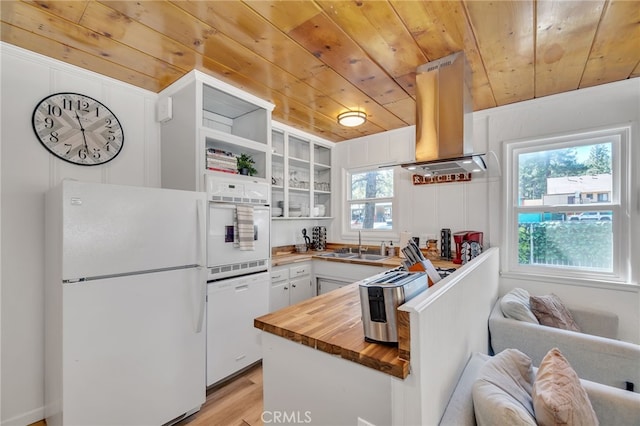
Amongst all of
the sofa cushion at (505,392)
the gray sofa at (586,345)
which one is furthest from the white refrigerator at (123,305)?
the gray sofa at (586,345)

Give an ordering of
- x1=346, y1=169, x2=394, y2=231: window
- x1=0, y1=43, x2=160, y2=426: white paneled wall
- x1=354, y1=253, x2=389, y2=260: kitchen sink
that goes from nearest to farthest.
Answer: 1. x1=0, y1=43, x2=160, y2=426: white paneled wall
2. x1=354, y1=253, x2=389, y2=260: kitchen sink
3. x1=346, y1=169, x2=394, y2=231: window

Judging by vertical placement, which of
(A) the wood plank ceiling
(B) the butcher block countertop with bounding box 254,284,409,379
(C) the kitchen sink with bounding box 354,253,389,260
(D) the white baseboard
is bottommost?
(D) the white baseboard

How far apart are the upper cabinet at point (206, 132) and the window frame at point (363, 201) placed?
5.11 ft

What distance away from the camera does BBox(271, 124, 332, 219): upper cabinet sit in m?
3.36

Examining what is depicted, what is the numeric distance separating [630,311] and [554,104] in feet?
5.96

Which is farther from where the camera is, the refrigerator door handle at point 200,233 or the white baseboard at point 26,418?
the refrigerator door handle at point 200,233

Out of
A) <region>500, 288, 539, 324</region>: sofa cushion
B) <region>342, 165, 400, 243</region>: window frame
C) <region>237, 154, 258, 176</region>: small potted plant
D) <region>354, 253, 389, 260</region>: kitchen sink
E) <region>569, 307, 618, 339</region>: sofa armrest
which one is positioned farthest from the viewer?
<region>342, 165, 400, 243</region>: window frame

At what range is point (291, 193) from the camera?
146 inches

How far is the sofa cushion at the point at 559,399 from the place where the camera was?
1.02 m

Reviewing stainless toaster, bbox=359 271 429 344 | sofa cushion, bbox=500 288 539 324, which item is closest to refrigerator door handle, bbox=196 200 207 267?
stainless toaster, bbox=359 271 429 344

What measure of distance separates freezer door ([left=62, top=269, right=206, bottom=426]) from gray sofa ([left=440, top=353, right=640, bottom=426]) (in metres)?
1.58

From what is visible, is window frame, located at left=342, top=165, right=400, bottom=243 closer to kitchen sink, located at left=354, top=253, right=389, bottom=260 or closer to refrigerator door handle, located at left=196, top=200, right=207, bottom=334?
kitchen sink, located at left=354, top=253, right=389, bottom=260

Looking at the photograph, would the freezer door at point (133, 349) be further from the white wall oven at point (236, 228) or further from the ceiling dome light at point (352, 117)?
the ceiling dome light at point (352, 117)

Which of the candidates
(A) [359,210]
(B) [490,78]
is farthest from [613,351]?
(A) [359,210]
